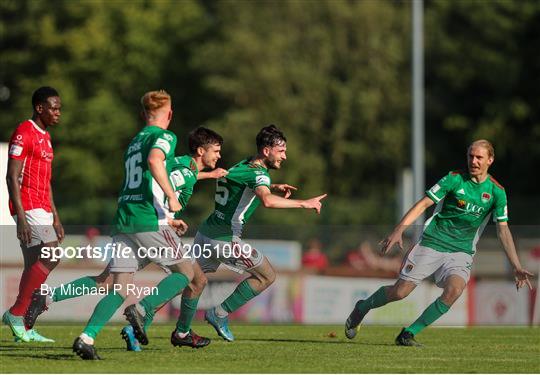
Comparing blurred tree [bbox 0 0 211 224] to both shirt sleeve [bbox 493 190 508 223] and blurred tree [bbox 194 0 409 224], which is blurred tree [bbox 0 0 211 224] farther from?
shirt sleeve [bbox 493 190 508 223]

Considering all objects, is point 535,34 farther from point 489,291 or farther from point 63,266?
point 63,266

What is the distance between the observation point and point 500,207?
14.1m

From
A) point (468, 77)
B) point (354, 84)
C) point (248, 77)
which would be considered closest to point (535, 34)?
point (468, 77)

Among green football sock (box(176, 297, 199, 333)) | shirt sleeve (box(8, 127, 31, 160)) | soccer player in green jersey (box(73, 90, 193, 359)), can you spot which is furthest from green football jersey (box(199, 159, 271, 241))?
soccer player in green jersey (box(73, 90, 193, 359))

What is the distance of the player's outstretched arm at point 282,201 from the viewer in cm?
1262

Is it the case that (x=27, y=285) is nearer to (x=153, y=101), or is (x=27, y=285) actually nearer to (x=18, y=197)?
(x=18, y=197)

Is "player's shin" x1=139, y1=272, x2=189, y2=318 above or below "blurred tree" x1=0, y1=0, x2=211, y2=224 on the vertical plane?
above

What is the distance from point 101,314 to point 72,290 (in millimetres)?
2044

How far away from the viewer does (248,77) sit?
55.1m

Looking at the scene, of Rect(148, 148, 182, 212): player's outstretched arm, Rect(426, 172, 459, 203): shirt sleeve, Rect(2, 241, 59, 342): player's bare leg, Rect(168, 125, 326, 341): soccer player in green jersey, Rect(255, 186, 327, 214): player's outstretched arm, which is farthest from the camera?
Rect(426, 172, 459, 203): shirt sleeve

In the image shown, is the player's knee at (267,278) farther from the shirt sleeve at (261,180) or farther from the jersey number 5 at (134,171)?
the jersey number 5 at (134,171)

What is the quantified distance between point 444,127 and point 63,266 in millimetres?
39895

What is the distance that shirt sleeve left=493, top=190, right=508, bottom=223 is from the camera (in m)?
14.0

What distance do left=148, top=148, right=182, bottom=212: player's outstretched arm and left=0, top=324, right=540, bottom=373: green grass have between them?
1349mm
